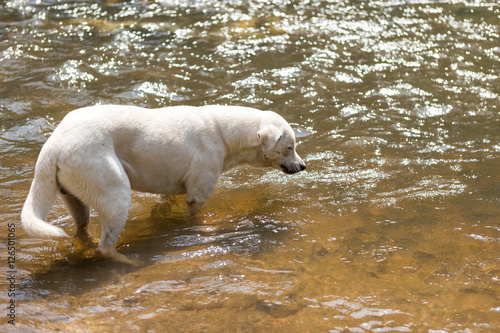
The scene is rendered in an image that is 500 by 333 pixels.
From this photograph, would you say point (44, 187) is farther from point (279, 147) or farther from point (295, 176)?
point (295, 176)

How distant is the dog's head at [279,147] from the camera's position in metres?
6.67

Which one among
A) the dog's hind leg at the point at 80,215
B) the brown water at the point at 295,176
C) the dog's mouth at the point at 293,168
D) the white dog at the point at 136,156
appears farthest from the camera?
A: the dog's mouth at the point at 293,168

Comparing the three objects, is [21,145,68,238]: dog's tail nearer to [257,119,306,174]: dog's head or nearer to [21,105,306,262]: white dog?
[21,105,306,262]: white dog

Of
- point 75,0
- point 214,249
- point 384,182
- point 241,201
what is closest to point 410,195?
point 384,182

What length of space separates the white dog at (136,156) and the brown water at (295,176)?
→ 0.50 metres

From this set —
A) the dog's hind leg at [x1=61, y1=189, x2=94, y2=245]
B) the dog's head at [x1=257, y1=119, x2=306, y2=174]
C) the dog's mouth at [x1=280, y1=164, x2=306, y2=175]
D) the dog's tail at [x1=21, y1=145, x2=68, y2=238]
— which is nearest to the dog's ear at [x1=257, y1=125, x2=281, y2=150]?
the dog's head at [x1=257, y1=119, x2=306, y2=174]

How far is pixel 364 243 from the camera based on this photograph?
19.9 feet

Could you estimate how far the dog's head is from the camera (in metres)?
6.67

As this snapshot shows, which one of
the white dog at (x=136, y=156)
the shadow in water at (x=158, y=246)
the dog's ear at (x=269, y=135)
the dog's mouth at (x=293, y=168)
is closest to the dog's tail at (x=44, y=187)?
the white dog at (x=136, y=156)

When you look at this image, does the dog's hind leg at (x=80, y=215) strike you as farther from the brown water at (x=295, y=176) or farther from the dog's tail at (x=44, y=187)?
the dog's tail at (x=44, y=187)

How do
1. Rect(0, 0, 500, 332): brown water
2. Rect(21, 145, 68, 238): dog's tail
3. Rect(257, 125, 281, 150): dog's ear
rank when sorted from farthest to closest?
Rect(257, 125, 281, 150): dog's ear → Rect(21, 145, 68, 238): dog's tail → Rect(0, 0, 500, 332): brown water

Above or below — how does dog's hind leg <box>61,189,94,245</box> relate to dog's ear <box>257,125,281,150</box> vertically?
below

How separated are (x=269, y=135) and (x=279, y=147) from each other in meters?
0.30

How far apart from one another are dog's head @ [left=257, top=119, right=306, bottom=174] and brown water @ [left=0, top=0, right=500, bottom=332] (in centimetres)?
51
